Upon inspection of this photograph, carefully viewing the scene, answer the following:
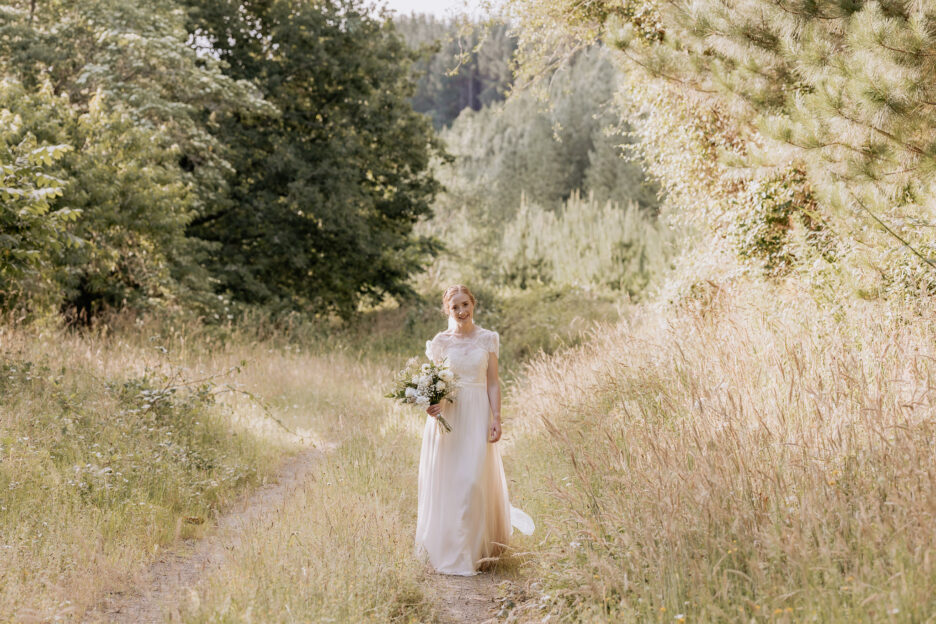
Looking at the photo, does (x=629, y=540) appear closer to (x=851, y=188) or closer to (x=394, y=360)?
(x=851, y=188)

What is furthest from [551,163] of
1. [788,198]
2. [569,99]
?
[788,198]

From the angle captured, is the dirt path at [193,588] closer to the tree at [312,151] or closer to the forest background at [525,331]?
the forest background at [525,331]

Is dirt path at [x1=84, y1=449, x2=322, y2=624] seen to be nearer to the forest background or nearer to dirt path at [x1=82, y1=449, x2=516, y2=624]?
dirt path at [x1=82, y1=449, x2=516, y2=624]

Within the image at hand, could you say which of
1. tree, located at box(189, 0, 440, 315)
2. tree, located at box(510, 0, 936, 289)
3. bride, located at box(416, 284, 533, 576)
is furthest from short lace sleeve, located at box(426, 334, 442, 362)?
tree, located at box(189, 0, 440, 315)

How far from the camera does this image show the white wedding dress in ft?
18.5

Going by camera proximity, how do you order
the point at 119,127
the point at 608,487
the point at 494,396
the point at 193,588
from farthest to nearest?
the point at 119,127
the point at 494,396
the point at 608,487
the point at 193,588

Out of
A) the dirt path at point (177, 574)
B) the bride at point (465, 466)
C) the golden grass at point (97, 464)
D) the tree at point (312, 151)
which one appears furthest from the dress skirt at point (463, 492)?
the tree at point (312, 151)

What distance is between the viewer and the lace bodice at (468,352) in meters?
5.96

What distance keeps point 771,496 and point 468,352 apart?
2.54 metres

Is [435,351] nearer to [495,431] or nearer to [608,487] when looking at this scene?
[495,431]

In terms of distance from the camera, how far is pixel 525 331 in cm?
1869

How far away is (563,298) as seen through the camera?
22.6 meters

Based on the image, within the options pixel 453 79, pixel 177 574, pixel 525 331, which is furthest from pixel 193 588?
pixel 453 79

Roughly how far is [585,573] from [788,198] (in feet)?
22.3
